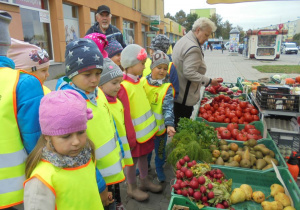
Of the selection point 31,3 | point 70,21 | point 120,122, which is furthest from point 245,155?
point 70,21

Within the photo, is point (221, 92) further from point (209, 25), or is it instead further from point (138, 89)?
point (138, 89)

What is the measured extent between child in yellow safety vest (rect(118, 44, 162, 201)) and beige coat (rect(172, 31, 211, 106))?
0.91 metres

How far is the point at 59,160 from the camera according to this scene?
1.30 meters

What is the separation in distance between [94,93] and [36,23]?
8853 mm

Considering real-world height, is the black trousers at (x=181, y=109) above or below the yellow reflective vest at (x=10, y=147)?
below

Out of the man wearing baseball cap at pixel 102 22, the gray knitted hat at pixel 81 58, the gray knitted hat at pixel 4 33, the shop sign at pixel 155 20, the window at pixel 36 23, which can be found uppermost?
the shop sign at pixel 155 20

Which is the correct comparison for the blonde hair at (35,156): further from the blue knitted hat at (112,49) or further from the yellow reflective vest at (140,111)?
the blue knitted hat at (112,49)

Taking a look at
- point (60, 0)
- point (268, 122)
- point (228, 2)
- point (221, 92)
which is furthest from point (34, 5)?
point (268, 122)

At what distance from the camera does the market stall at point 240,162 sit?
6.15 feet

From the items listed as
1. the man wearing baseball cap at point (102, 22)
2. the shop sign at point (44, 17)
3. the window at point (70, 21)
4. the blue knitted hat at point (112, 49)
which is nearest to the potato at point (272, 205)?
the blue knitted hat at point (112, 49)

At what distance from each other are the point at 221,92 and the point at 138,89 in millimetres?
3180

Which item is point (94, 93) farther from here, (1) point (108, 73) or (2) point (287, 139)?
(2) point (287, 139)

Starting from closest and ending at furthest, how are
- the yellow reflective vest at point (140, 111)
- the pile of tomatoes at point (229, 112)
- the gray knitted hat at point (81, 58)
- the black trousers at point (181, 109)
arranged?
the gray knitted hat at point (81, 58)
the yellow reflective vest at point (140, 111)
the black trousers at point (181, 109)
the pile of tomatoes at point (229, 112)

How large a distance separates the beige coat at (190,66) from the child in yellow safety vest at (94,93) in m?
1.78
